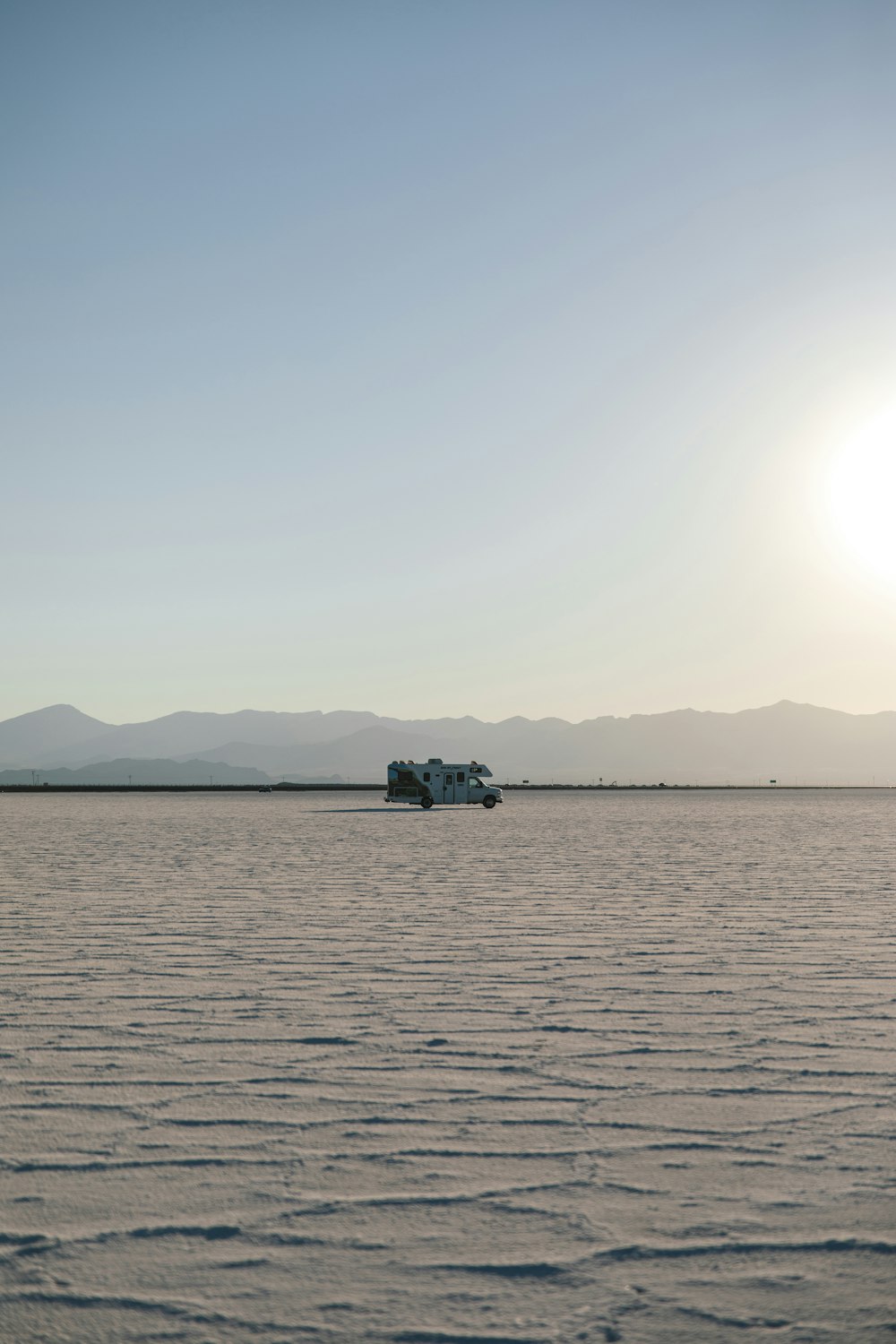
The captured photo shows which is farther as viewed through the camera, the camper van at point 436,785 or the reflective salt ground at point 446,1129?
the camper van at point 436,785

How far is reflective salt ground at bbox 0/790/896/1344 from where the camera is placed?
3.09m

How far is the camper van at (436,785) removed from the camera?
44594 mm

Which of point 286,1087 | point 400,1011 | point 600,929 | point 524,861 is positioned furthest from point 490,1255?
point 524,861

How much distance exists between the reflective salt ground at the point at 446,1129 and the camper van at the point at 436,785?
33986mm

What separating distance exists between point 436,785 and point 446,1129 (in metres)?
40.4

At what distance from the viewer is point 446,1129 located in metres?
4.45

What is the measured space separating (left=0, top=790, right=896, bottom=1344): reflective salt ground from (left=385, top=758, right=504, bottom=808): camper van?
3399cm

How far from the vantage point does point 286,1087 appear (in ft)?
16.5

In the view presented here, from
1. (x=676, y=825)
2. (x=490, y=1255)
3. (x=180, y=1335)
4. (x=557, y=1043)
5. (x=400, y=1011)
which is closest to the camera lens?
(x=180, y=1335)

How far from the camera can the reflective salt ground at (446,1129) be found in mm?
3092

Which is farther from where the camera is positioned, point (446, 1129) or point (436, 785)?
point (436, 785)

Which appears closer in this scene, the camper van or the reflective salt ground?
the reflective salt ground

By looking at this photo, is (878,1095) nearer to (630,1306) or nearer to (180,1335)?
(630,1306)

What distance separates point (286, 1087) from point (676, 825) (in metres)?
28.4
